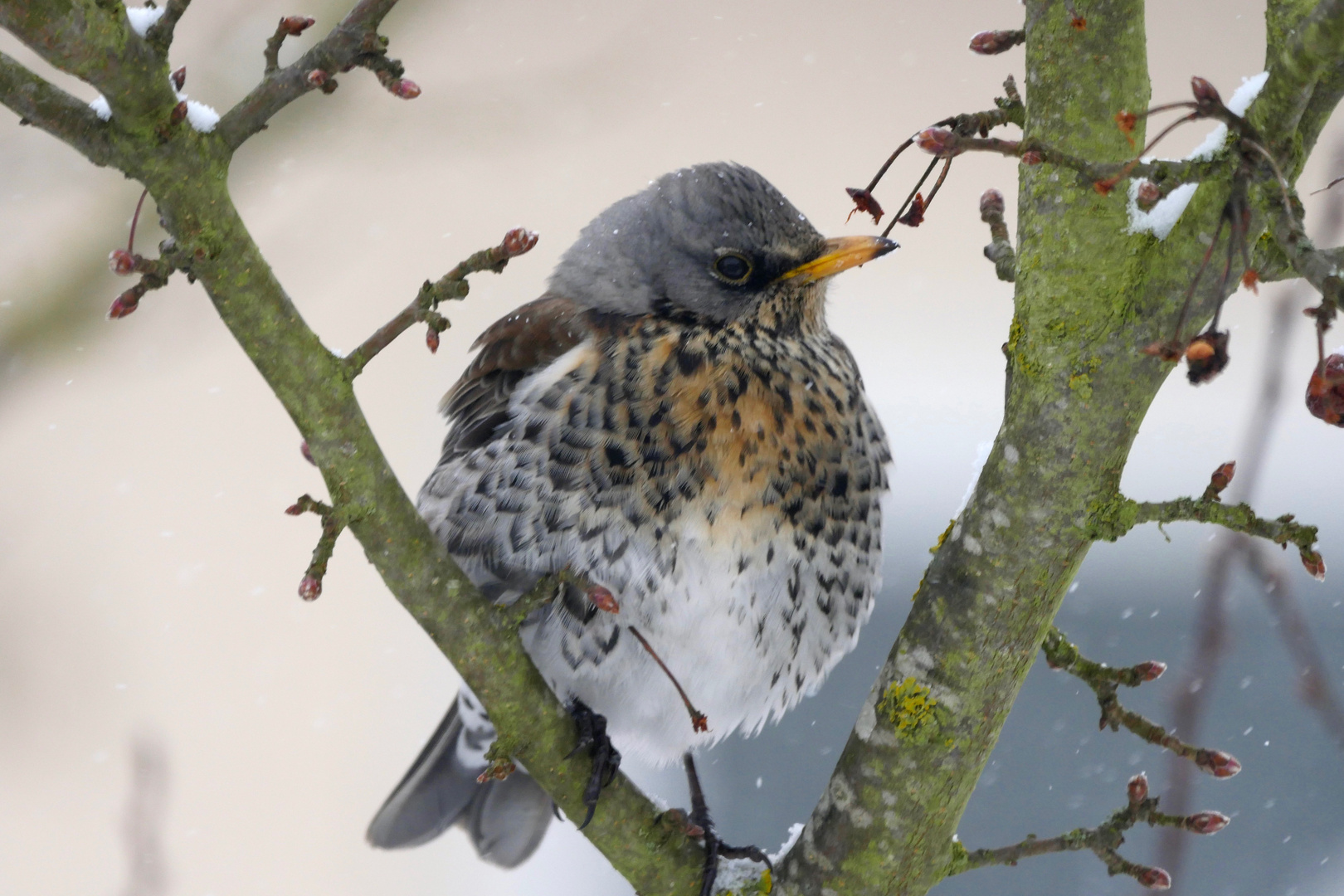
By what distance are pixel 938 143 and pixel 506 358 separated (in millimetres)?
838

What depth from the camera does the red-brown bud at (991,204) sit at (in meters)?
1.26

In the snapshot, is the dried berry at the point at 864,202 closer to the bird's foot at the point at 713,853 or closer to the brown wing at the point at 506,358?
the brown wing at the point at 506,358

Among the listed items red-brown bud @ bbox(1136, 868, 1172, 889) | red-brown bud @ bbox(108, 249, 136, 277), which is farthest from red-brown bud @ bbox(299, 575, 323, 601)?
red-brown bud @ bbox(1136, 868, 1172, 889)

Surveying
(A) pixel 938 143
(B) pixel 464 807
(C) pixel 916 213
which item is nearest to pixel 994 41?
(C) pixel 916 213

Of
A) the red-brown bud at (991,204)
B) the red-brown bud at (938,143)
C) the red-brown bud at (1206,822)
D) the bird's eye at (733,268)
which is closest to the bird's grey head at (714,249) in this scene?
the bird's eye at (733,268)

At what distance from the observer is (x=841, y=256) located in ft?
4.92

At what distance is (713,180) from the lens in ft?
5.15

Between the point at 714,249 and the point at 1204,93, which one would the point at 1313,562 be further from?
the point at 714,249

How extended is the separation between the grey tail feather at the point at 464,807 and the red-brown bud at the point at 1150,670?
3.20 ft

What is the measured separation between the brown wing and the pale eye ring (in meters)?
0.18

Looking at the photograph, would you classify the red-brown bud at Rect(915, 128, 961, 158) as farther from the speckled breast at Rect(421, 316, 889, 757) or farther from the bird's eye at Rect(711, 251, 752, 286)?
the bird's eye at Rect(711, 251, 752, 286)

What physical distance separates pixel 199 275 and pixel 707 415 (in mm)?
637

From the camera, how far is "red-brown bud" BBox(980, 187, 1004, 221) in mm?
1259

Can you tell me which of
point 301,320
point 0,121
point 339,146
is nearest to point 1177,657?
point 301,320
